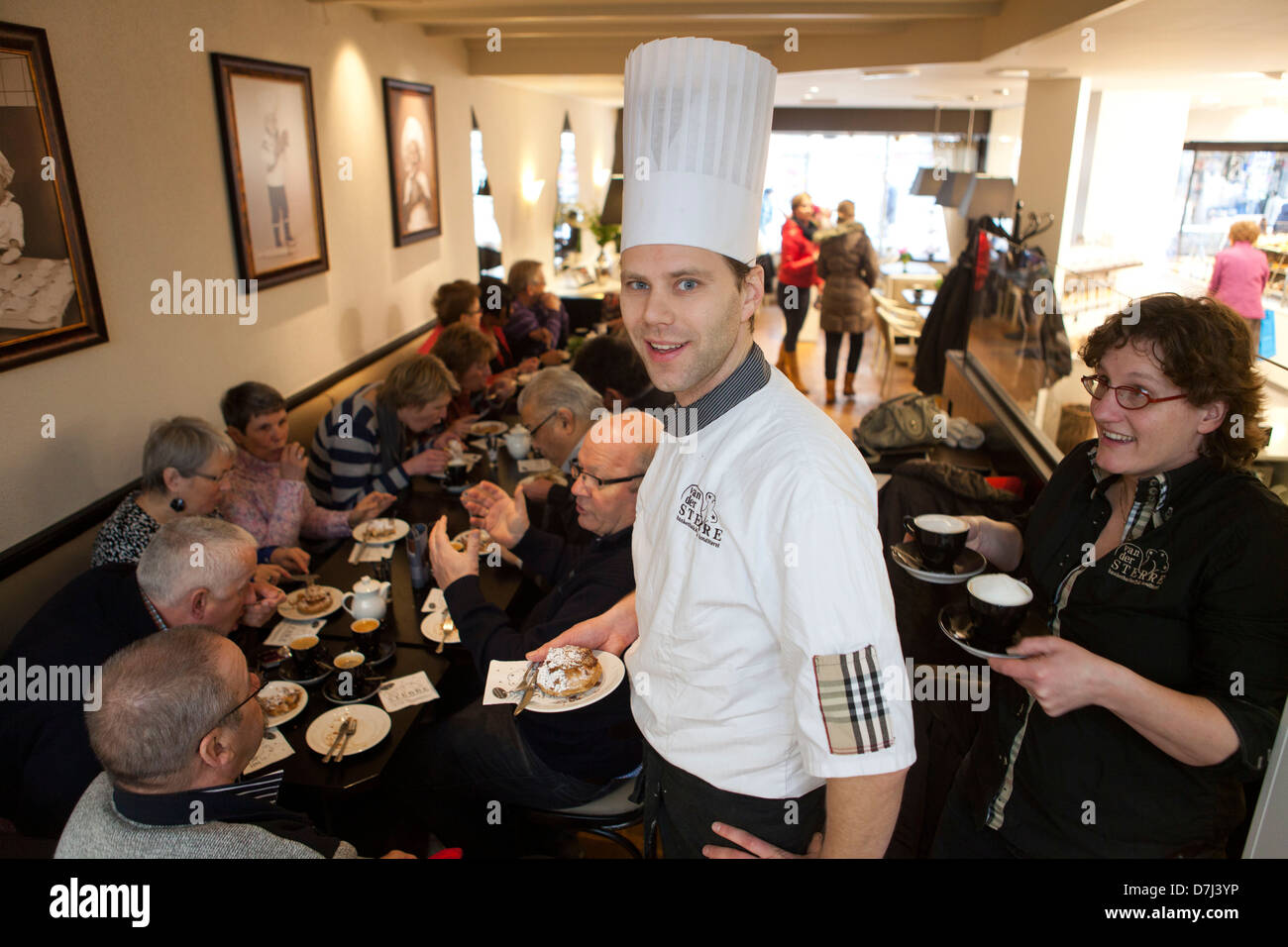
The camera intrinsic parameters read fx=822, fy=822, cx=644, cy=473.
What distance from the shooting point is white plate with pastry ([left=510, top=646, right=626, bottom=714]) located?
187 cm

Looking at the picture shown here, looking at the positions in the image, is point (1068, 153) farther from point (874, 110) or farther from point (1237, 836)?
point (874, 110)

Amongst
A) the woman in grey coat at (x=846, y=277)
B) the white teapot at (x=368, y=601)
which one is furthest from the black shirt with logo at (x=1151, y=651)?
the woman in grey coat at (x=846, y=277)

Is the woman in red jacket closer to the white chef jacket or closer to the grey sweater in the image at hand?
the white chef jacket

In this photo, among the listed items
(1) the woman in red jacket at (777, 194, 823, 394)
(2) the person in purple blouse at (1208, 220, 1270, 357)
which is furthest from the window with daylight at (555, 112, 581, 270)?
(2) the person in purple blouse at (1208, 220, 1270, 357)

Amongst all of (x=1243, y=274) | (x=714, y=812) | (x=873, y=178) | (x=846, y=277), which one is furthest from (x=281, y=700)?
(x=873, y=178)

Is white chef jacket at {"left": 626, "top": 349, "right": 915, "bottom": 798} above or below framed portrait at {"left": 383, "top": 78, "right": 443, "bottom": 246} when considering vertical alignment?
below

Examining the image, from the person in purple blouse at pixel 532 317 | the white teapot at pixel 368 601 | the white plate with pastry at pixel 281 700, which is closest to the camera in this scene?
the white plate with pastry at pixel 281 700

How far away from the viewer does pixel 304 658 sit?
2.16 meters

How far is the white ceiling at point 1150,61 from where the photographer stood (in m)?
2.76

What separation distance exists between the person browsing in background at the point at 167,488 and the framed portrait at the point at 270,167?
1.46 metres

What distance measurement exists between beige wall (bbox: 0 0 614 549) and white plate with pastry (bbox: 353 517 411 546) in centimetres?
90

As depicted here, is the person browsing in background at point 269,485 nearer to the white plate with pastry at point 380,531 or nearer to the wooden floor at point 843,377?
the white plate with pastry at point 380,531
